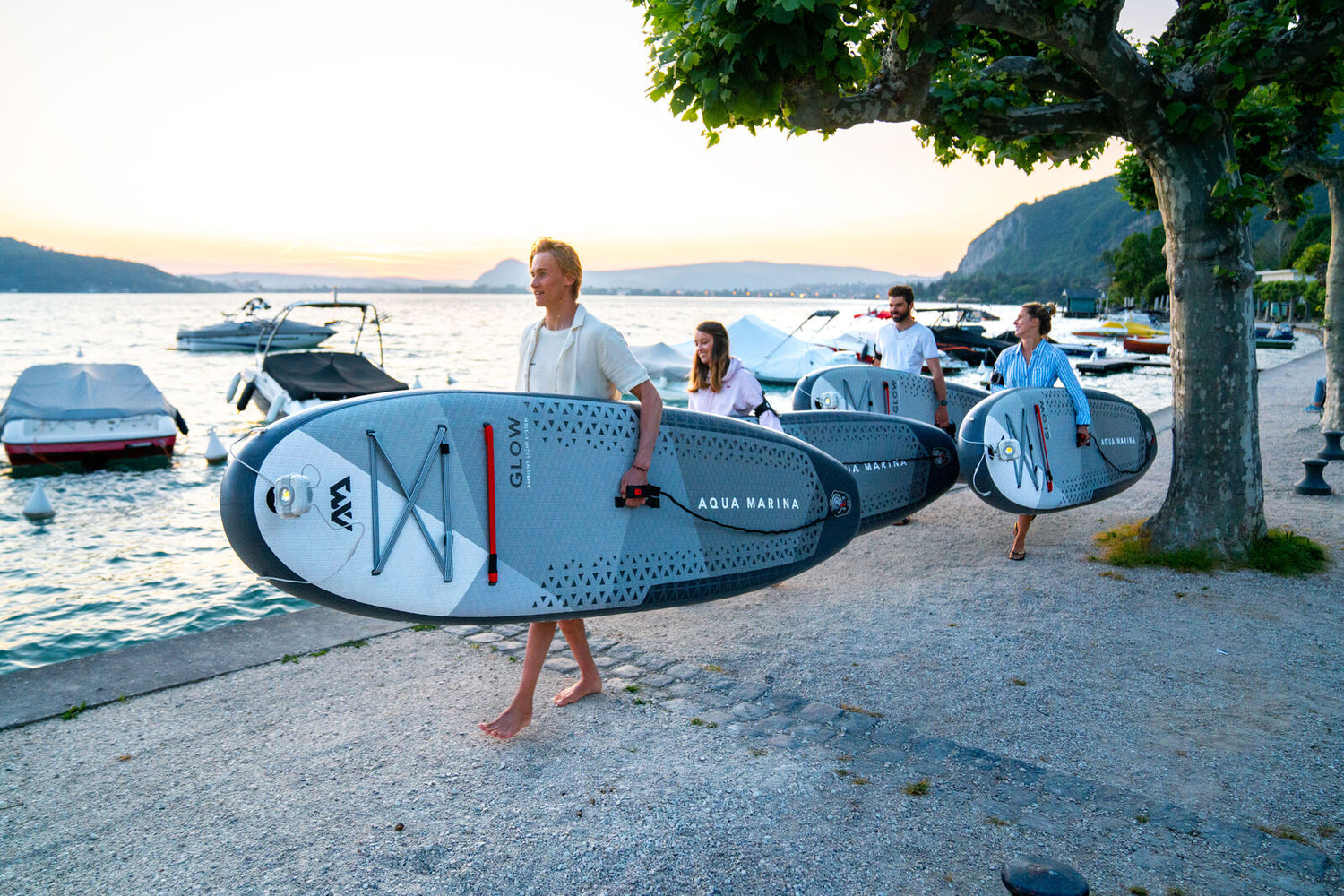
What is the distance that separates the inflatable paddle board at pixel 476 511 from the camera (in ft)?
11.6

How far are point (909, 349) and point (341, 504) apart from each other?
6.67 m

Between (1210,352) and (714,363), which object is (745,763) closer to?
(714,363)

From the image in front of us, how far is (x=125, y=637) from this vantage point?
26.2ft

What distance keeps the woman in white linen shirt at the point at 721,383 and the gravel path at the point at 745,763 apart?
1.48 meters

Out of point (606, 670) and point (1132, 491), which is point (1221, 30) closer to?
point (1132, 491)

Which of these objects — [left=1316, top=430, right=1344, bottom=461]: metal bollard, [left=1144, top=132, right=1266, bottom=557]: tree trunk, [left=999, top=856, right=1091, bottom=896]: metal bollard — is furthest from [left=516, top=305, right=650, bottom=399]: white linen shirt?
[left=1316, top=430, right=1344, bottom=461]: metal bollard

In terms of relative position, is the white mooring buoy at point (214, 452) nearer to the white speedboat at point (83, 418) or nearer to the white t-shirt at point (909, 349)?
the white speedboat at point (83, 418)

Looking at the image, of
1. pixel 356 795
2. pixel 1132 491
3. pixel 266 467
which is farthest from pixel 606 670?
pixel 1132 491

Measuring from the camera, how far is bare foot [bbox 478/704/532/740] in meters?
3.88

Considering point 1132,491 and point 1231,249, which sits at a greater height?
point 1231,249

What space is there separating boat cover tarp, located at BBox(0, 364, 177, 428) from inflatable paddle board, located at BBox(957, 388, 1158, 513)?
1599 centimetres

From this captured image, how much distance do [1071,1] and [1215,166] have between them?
2.00m

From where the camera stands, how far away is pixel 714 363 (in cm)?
598

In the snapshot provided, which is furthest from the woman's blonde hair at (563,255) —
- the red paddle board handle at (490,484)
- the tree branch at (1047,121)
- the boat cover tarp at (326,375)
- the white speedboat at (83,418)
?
the boat cover tarp at (326,375)
